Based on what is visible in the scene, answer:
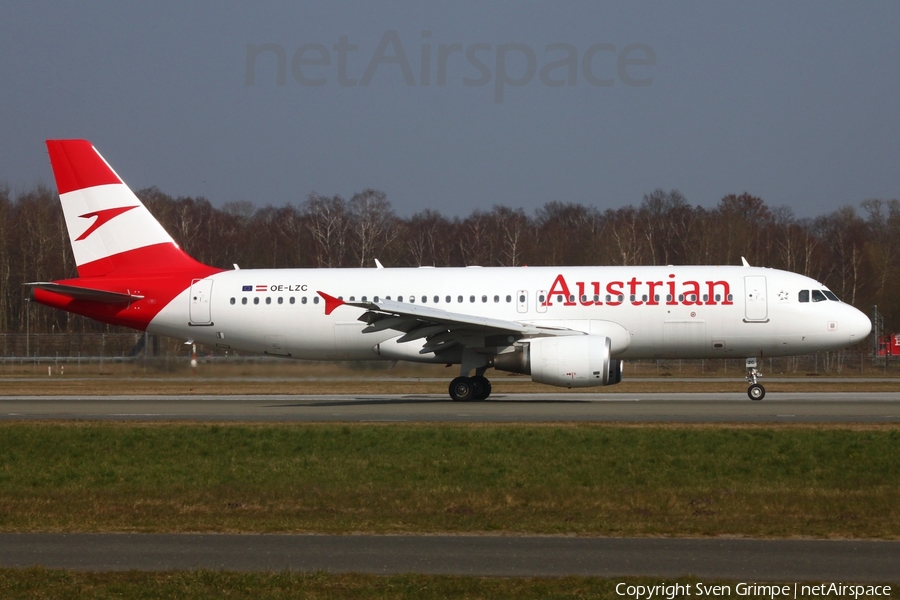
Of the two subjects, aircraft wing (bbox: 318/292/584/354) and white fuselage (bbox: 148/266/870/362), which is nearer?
aircraft wing (bbox: 318/292/584/354)

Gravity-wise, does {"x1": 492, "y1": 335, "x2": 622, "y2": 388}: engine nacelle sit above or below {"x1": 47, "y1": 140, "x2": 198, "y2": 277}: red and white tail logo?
below

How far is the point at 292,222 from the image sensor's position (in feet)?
316

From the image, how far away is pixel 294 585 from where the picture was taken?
8.33 meters

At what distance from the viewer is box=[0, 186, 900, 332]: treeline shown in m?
76.5

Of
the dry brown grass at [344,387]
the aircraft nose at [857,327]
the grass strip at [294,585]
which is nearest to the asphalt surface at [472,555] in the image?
the grass strip at [294,585]

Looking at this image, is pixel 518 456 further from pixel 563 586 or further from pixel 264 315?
pixel 264 315

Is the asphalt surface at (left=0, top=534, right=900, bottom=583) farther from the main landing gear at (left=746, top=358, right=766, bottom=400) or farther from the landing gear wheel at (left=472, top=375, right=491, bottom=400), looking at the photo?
the main landing gear at (left=746, top=358, right=766, bottom=400)

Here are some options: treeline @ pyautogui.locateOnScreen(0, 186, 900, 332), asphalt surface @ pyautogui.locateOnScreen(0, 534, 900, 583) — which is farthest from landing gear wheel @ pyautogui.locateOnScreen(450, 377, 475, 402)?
treeline @ pyautogui.locateOnScreen(0, 186, 900, 332)

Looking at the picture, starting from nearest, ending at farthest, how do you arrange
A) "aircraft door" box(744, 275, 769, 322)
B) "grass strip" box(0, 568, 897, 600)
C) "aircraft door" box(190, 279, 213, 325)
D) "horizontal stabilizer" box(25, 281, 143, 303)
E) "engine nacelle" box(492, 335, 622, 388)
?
"grass strip" box(0, 568, 897, 600), "engine nacelle" box(492, 335, 622, 388), "aircraft door" box(744, 275, 769, 322), "horizontal stabilizer" box(25, 281, 143, 303), "aircraft door" box(190, 279, 213, 325)

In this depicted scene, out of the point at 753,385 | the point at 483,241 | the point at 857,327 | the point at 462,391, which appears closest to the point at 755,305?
the point at 753,385

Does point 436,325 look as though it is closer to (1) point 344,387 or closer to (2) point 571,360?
(2) point 571,360

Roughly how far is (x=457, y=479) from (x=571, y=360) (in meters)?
11.8

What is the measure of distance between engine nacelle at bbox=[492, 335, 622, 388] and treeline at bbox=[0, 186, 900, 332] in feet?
140

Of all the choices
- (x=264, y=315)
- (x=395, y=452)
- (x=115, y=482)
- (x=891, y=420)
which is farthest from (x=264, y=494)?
(x=264, y=315)
